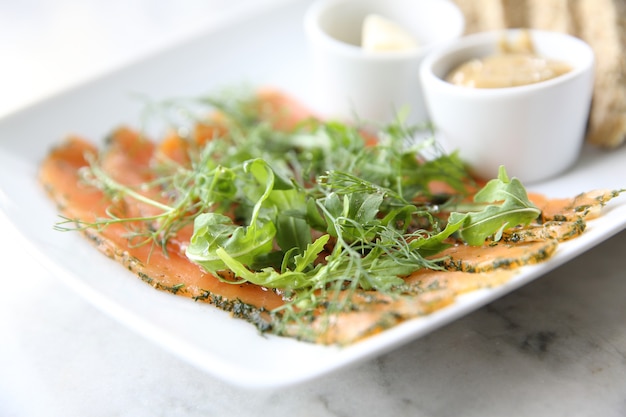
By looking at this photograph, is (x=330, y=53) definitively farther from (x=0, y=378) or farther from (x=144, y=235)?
(x=0, y=378)

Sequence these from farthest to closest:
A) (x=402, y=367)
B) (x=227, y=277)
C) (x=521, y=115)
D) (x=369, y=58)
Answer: (x=369, y=58), (x=521, y=115), (x=227, y=277), (x=402, y=367)

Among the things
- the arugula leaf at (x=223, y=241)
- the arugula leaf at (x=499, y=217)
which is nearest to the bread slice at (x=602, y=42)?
the arugula leaf at (x=499, y=217)

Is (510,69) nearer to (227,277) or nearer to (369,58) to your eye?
(369,58)

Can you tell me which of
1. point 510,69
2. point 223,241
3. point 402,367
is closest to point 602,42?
point 510,69

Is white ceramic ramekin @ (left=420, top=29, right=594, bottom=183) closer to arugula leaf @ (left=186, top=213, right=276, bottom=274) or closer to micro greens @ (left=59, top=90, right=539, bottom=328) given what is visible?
micro greens @ (left=59, top=90, right=539, bottom=328)

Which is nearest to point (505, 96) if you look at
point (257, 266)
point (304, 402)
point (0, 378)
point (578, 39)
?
point (578, 39)

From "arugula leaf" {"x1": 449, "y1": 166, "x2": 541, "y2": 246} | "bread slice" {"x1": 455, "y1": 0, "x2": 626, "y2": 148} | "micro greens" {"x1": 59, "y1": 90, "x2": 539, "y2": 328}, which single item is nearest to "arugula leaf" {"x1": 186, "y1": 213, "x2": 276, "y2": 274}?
"micro greens" {"x1": 59, "y1": 90, "x2": 539, "y2": 328}
